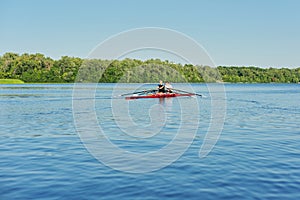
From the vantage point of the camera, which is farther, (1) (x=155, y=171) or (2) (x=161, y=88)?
(2) (x=161, y=88)

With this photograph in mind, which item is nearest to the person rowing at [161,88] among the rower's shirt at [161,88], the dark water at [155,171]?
the rower's shirt at [161,88]

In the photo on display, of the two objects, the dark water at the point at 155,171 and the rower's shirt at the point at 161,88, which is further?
the rower's shirt at the point at 161,88

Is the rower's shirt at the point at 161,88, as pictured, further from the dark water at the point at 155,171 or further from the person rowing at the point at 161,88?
the dark water at the point at 155,171

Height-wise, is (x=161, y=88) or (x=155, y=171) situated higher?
(x=161, y=88)

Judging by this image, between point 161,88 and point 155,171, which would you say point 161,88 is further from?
point 155,171

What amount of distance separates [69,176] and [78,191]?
1464mm

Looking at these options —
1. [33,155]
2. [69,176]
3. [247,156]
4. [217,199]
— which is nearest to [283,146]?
[247,156]

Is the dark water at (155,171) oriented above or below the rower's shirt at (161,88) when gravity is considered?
below

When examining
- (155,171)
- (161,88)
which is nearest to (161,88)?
(161,88)

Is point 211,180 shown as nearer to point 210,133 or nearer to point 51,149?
point 51,149

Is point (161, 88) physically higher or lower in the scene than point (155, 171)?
higher

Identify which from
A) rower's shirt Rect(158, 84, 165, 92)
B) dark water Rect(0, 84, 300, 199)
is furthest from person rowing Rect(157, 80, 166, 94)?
dark water Rect(0, 84, 300, 199)

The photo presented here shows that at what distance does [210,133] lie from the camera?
1938 centimetres

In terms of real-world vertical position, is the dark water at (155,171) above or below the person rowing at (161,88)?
below
